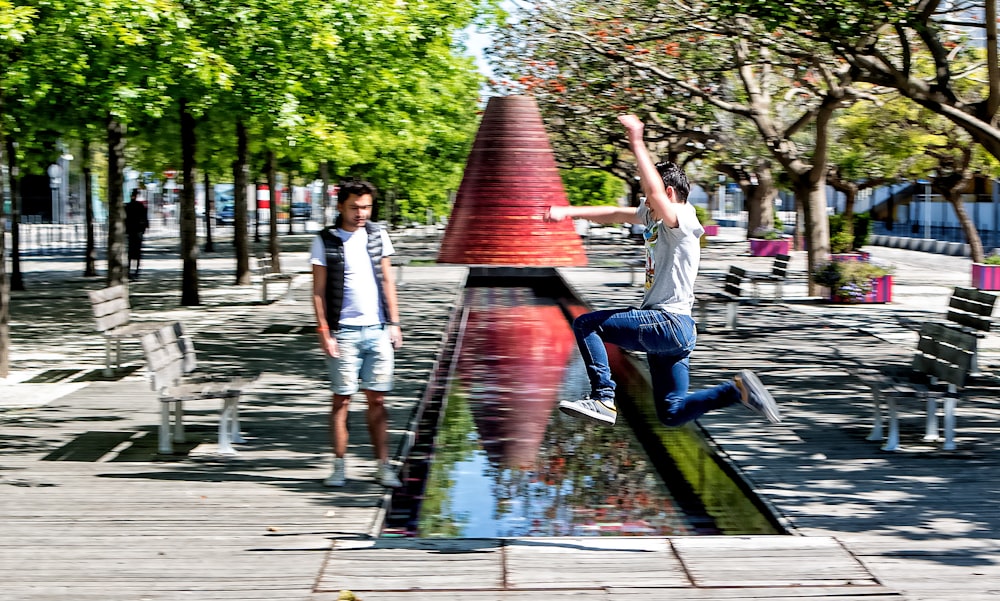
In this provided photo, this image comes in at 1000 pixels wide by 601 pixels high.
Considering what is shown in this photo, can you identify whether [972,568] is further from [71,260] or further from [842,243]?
[71,260]

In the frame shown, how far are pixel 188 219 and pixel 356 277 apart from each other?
15.3 m

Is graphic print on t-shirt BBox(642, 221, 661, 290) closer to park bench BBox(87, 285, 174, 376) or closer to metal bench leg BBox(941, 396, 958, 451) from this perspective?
metal bench leg BBox(941, 396, 958, 451)

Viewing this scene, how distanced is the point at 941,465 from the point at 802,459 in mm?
952

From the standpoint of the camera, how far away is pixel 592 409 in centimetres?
752

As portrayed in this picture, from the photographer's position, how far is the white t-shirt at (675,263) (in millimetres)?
7184

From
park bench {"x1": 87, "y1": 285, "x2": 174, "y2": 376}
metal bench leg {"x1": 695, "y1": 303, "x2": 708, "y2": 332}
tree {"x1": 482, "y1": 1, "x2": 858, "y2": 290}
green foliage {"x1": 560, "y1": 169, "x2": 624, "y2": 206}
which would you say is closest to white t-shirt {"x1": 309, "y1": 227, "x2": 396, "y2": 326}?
park bench {"x1": 87, "y1": 285, "x2": 174, "y2": 376}

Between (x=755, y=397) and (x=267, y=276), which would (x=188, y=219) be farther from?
(x=755, y=397)

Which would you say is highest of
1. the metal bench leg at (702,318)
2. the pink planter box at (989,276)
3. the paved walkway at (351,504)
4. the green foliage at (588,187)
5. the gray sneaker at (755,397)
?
the green foliage at (588,187)

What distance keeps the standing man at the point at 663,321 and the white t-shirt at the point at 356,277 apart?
1.43m

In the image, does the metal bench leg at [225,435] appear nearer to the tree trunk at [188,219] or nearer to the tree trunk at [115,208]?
the tree trunk at [115,208]

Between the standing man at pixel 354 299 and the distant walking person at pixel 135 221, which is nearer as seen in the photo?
the standing man at pixel 354 299

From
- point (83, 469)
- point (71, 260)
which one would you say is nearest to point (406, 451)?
point (83, 469)

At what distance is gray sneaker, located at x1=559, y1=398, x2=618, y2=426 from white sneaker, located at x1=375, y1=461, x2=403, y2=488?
1459 mm

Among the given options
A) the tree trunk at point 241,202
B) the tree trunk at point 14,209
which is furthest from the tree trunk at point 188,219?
the tree trunk at point 241,202
